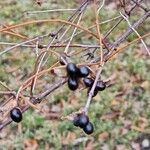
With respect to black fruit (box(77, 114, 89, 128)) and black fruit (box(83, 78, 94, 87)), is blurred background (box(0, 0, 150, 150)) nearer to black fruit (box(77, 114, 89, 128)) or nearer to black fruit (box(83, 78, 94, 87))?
black fruit (box(83, 78, 94, 87))

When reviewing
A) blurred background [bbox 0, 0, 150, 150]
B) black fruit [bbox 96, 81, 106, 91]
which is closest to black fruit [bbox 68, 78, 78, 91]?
black fruit [bbox 96, 81, 106, 91]

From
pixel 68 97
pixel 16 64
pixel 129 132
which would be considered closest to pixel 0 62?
pixel 16 64

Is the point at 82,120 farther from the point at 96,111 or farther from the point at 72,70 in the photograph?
the point at 96,111

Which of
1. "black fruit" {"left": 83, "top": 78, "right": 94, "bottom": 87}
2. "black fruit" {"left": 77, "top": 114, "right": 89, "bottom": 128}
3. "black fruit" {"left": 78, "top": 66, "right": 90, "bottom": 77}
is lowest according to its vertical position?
"black fruit" {"left": 77, "top": 114, "right": 89, "bottom": 128}

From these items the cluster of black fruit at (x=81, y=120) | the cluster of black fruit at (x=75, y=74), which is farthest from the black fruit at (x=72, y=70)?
the cluster of black fruit at (x=81, y=120)

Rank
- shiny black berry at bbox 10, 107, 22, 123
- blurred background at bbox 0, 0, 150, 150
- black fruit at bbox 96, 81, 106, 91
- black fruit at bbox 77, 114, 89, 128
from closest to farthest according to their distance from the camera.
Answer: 1. black fruit at bbox 77, 114, 89, 128
2. shiny black berry at bbox 10, 107, 22, 123
3. black fruit at bbox 96, 81, 106, 91
4. blurred background at bbox 0, 0, 150, 150

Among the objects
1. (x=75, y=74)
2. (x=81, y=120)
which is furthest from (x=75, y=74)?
(x=81, y=120)

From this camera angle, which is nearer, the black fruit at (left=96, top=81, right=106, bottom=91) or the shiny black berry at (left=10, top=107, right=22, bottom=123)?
the shiny black berry at (left=10, top=107, right=22, bottom=123)

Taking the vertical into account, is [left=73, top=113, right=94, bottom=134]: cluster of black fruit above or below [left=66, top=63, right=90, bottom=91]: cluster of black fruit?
below

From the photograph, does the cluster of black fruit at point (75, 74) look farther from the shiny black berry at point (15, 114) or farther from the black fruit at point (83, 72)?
the shiny black berry at point (15, 114)
